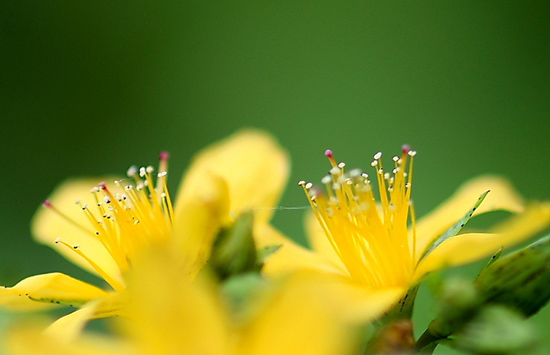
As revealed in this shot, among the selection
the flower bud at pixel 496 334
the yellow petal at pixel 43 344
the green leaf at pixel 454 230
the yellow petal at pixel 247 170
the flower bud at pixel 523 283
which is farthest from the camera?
the yellow petal at pixel 247 170

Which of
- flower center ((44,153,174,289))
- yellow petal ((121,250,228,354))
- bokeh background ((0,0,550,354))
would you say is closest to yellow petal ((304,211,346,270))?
flower center ((44,153,174,289))

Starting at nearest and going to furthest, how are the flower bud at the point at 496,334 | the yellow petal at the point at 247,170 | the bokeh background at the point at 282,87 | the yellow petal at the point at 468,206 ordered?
the flower bud at the point at 496,334, the yellow petal at the point at 468,206, the yellow petal at the point at 247,170, the bokeh background at the point at 282,87

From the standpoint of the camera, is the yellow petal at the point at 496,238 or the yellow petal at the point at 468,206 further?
the yellow petal at the point at 468,206

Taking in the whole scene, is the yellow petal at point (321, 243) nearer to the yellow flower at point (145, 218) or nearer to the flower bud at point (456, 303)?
the yellow flower at point (145, 218)

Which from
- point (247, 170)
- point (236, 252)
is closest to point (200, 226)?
point (236, 252)

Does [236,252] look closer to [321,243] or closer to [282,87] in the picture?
[321,243]

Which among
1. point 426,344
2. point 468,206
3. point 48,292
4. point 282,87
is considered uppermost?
point 282,87

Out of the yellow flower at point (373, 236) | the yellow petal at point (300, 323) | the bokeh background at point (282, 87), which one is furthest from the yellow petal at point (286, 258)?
the bokeh background at point (282, 87)
